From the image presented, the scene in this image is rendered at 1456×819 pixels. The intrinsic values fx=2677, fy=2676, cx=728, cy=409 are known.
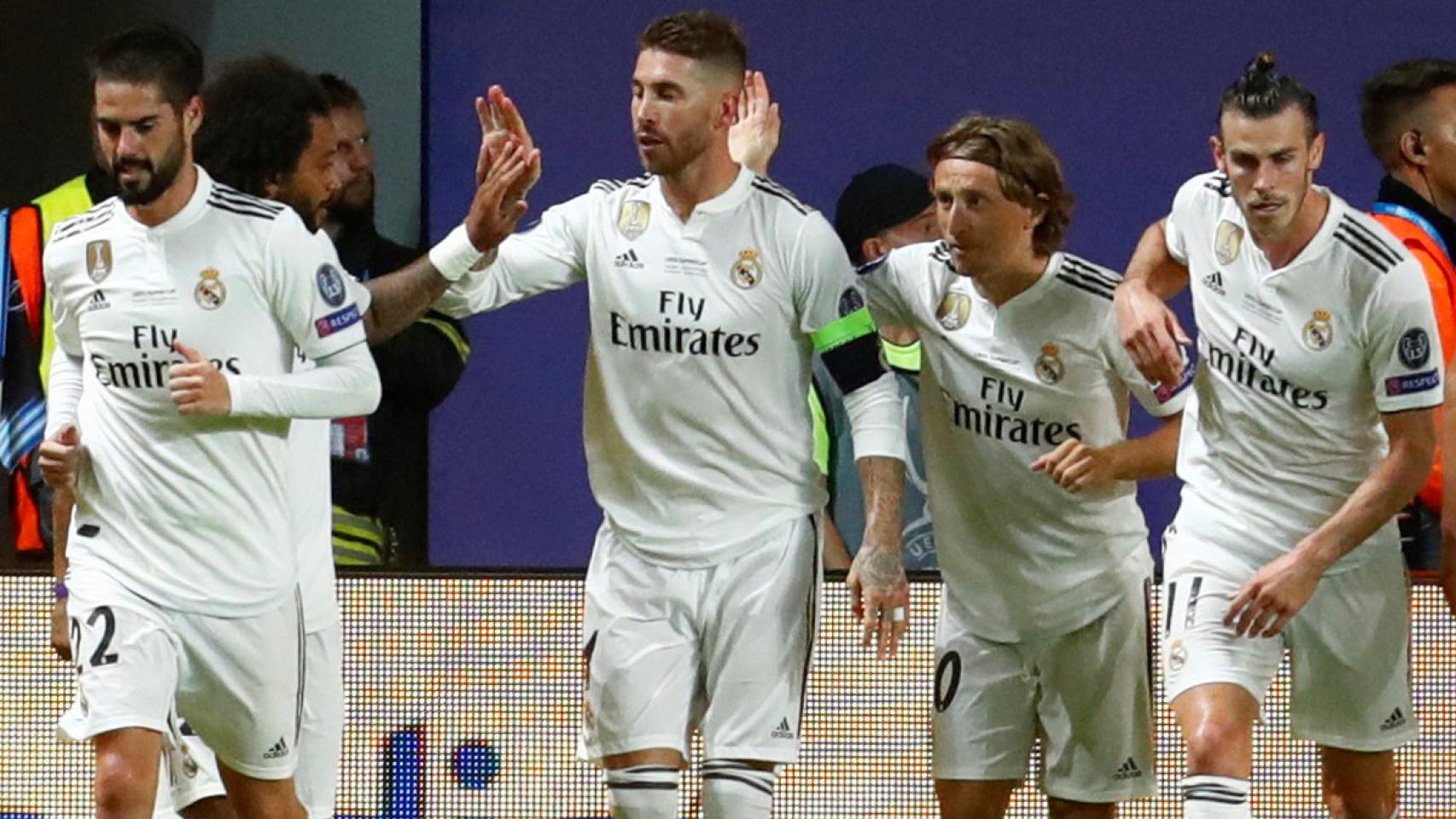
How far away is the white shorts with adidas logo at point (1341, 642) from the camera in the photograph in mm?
5715

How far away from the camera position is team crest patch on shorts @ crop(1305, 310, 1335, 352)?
18.4ft

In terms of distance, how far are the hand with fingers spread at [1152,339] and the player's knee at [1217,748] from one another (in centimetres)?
72

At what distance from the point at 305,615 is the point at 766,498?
1.03 metres

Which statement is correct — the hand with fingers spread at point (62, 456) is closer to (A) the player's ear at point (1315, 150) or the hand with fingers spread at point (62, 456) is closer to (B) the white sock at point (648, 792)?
(B) the white sock at point (648, 792)

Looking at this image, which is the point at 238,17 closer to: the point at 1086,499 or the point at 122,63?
the point at 122,63

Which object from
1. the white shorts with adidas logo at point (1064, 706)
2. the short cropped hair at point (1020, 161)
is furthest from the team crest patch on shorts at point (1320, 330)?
the white shorts with adidas logo at point (1064, 706)

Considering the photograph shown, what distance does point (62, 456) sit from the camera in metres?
5.33

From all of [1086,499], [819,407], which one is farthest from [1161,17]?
[1086,499]

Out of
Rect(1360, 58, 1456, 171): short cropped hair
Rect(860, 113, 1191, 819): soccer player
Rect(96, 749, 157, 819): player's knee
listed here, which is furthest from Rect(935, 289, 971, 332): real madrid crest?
Rect(96, 749, 157, 819): player's knee

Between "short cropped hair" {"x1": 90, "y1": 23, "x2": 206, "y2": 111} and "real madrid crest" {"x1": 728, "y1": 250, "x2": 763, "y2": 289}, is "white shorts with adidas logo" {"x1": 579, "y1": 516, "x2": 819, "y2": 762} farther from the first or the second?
"short cropped hair" {"x1": 90, "y1": 23, "x2": 206, "y2": 111}

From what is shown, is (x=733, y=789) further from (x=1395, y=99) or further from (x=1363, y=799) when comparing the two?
(x=1395, y=99)

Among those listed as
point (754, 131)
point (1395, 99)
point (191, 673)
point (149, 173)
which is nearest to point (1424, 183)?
point (1395, 99)

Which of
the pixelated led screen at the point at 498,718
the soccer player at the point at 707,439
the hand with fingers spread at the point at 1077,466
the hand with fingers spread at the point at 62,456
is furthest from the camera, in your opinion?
the pixelated led screen at the point at 498,718

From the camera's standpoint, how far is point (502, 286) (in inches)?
231
